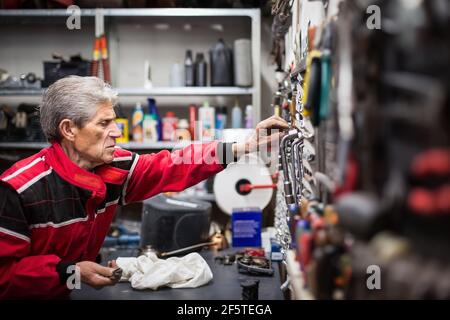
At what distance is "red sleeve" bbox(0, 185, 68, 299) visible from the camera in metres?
1.48

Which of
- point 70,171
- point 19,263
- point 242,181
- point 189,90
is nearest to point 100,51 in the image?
point 189,90

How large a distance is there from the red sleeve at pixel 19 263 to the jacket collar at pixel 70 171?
0.18 m

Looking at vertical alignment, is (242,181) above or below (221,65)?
below

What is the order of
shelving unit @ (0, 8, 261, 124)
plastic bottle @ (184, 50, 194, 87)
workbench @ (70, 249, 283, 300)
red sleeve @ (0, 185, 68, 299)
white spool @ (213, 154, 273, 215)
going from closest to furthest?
red sleeve @ (0, 185, 68, 299)
workbench @ (70, 249, 283, 300)
white spool @ (213, 154, 273, 215)
shelving unit @ (0, 8, 261, 124)
plastic bottle @ (184, 50, 194, 87)

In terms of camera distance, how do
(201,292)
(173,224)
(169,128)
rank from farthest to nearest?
(169,128) < (173,224) < (201,292)

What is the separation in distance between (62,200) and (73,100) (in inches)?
14.0

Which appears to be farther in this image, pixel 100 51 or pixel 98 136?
pixel 100 51

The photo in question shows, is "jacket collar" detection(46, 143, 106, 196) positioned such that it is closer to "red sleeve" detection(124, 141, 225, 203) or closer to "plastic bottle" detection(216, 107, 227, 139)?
"red sleeve" detection(124, 141, 225, 203)

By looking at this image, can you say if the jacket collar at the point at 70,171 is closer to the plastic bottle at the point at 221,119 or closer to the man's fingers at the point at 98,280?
the man's fingers at the point at 98,280

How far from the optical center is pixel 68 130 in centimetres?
169

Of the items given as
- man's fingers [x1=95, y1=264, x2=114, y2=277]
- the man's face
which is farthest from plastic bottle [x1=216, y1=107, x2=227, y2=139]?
man's fingers [x1=95, y1=264, x2=114, y2=277]

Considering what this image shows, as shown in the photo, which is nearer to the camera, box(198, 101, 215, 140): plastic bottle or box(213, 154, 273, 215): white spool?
box(213, 154, 273, 215): white spool

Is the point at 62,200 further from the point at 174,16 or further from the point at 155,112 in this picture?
the point at 174,16

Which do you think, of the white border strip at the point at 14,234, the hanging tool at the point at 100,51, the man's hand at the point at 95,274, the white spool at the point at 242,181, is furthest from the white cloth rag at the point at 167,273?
the hanging tool at the point at 100,51
